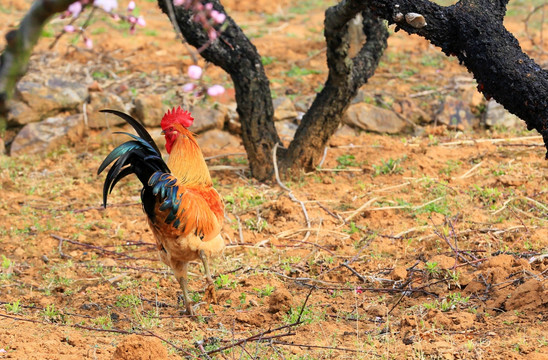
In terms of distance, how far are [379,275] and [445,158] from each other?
3040 millimetres

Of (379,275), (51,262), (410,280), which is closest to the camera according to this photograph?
(410,280)

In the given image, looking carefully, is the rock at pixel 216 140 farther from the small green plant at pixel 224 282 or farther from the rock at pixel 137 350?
the rock at pixel 137 350

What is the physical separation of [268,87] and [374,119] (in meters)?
2.36

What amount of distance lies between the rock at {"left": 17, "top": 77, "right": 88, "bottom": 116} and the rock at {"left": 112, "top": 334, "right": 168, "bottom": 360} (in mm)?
6013

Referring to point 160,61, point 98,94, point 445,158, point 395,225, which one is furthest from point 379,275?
point 160,61

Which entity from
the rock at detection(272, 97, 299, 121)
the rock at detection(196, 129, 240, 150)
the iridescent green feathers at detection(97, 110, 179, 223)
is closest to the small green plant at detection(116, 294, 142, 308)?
the iridescent green feathers at detection(97, 110, 179, 223)

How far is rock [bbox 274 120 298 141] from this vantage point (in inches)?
337

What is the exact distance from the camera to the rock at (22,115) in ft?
27.7

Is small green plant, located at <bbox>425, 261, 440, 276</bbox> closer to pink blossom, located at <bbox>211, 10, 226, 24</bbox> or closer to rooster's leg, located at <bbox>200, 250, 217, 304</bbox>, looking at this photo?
rooster's leg, located at <bbox>200, 250, 217, 304</bbox>

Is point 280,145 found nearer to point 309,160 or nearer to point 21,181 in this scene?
point 309,160

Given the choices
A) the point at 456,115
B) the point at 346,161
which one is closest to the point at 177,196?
the point at 346,161

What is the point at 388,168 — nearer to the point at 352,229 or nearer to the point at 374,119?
the point at 352,229

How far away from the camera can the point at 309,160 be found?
23.7ft

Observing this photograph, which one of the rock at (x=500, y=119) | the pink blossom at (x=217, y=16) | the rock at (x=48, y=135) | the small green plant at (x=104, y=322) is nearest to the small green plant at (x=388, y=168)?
the rock at (x=500, y=119)
